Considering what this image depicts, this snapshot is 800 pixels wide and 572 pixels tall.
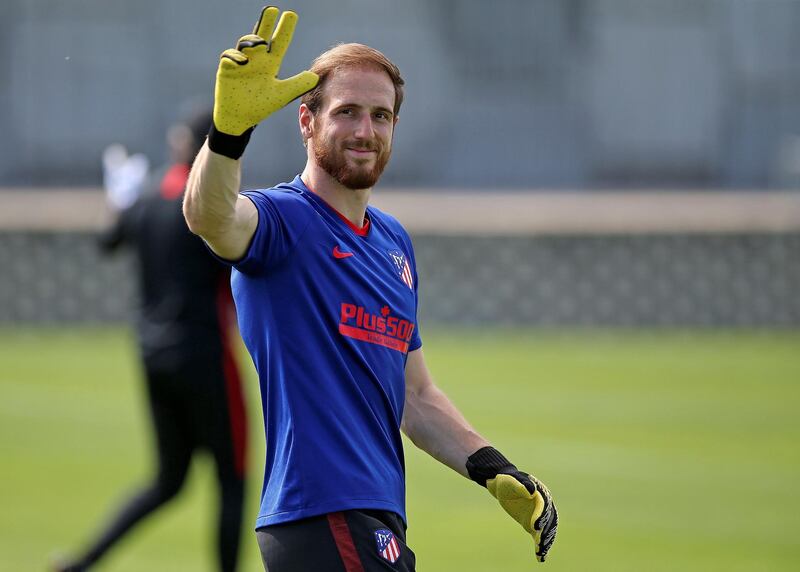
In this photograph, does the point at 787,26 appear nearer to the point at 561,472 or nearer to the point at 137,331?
the point at 561,472

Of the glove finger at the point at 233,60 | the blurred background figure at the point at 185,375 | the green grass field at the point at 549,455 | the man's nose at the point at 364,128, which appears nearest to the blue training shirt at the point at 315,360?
the man's nose at the point at 364,128

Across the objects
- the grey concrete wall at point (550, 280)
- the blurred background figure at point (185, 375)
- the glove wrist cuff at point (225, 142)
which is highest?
the glove wrist cuff at point (225, 142)

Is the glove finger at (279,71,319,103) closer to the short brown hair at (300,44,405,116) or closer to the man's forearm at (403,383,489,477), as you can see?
the short brown hair at (300,44,405,116)

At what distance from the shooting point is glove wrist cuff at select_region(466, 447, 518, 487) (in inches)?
175

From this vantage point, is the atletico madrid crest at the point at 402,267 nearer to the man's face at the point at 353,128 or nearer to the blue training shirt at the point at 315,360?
the blue training shirt at the point at 315,360

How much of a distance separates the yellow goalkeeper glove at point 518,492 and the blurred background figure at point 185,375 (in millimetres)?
3197

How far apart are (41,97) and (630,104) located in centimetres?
969

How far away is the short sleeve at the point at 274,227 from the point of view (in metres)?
3.85

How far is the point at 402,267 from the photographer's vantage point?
14.4ft

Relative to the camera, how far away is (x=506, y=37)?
24.1 metres

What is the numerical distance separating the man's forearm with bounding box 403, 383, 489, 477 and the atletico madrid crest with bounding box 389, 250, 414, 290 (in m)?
0.41

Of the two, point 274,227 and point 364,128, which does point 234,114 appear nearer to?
point 274,227

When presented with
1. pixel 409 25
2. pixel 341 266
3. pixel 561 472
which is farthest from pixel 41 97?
pixel 341 266

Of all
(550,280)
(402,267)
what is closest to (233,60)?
(402,267)
